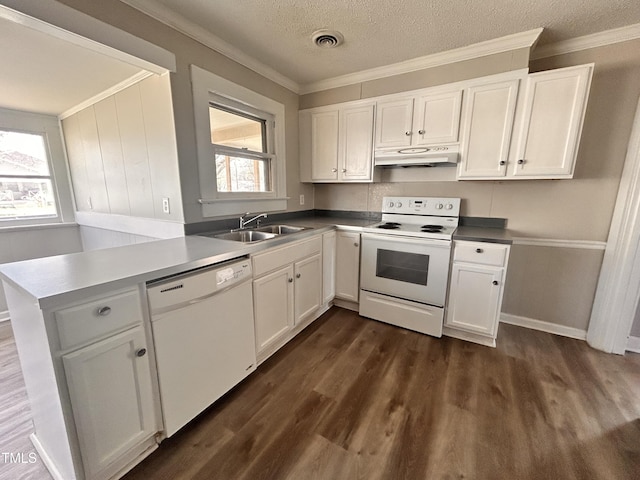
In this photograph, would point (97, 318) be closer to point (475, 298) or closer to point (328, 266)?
point (328, 266)

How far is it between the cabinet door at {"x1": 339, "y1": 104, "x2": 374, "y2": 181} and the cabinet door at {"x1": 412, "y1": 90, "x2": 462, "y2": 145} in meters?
0.45

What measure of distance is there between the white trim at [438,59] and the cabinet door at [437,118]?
29 centimetres

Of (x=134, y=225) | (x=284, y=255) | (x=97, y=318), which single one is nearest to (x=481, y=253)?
(x=284, y=255)

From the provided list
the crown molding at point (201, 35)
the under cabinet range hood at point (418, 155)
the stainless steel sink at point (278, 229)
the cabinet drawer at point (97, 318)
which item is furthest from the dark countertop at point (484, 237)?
the crown molding at point (201, 35)

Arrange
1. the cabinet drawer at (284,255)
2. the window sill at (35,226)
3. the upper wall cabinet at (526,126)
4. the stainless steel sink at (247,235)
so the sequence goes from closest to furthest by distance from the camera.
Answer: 1. the cabinet drawer at (284,255)
2. the upper wall cabinet at (526,126)
3. the stainless steel sink at (247,235)
4. the window sill at (35,226)

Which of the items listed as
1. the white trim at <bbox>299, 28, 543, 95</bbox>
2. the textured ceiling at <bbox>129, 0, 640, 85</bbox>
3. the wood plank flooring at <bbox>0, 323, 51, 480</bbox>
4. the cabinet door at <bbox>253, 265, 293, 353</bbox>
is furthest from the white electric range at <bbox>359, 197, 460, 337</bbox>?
the wood plank flooring at <bbox>0, 323, 51, 480</bbox>

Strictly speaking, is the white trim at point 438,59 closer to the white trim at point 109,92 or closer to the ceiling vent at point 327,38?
the ceiling vent at point 327,38

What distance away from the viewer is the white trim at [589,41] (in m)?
1.83

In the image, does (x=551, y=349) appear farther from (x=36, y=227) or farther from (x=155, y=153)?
(x=36, y=227)

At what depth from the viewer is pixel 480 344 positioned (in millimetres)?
2158

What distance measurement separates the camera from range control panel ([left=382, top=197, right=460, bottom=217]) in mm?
2498

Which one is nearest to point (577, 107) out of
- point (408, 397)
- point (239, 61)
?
point (408, 397)

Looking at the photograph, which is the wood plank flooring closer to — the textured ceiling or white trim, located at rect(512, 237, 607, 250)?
the textured ceiling

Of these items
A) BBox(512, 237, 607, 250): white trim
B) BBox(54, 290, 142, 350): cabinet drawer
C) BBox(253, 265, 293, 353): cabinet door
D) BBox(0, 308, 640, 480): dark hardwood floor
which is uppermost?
BBox(512, 237, 607, 250): white trim
